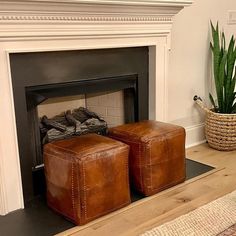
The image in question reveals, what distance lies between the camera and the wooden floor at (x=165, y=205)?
5.78ft

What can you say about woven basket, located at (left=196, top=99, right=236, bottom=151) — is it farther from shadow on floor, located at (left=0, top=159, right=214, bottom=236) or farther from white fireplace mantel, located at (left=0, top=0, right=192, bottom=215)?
shadow on floor, located at (left=0, top=159, right=214, bottom=236)

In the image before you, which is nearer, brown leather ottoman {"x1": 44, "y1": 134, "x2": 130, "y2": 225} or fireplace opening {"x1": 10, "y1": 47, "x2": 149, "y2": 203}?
brown leather ottoman {"x1": 44, "y1": 134, "x2": 130, "y2": 225}

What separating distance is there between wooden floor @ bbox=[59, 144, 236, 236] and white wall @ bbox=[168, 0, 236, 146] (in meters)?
0.55

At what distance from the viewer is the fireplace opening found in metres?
1.91

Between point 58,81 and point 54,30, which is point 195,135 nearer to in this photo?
point 58,81

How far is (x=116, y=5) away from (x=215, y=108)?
1.41m

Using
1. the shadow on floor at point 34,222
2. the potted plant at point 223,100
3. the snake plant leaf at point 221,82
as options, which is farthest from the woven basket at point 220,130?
the shadow on floor at point 34,222

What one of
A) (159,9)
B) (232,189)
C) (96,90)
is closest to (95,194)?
(96,90)

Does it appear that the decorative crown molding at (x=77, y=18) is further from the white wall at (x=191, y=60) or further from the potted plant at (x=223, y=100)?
the potted plant at (x=223, y=100)

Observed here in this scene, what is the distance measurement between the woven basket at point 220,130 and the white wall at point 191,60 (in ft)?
0.53

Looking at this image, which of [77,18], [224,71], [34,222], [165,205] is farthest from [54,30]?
[224,71]

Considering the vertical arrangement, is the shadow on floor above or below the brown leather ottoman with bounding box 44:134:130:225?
below

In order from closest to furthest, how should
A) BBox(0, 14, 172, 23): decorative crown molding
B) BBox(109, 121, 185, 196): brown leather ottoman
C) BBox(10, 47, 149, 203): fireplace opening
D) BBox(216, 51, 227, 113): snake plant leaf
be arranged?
BBox(0, 14, 172, 23): decorative crown molding → BBox(10, 47, 149, 203): fireplace opening → BBox(109, 121, 185, 196): brown leather ottoman → BBox(216, 51, 227, 113): snake plant leaf

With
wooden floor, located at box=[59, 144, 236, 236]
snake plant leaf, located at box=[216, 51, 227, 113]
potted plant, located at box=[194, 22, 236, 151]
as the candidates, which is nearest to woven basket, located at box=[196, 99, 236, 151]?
potted plant, located at box=[194, 22, 236, 151]
